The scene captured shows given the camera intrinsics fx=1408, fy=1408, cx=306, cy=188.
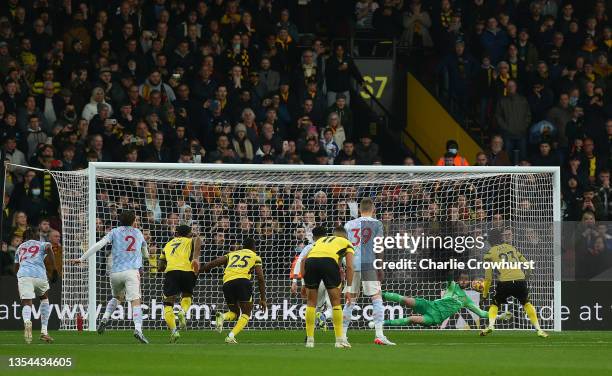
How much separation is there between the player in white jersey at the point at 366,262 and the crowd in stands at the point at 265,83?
18.8ft

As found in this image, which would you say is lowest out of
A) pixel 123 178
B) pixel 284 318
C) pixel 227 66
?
pixel 284 318

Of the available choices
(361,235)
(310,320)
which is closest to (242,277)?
(361,235)

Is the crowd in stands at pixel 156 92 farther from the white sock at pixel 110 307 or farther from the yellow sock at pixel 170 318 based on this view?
the yellow sock at pixel 170 318

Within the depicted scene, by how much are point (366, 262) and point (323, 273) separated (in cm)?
213

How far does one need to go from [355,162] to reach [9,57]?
21.8ft

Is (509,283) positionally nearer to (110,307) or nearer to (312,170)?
(312,170)

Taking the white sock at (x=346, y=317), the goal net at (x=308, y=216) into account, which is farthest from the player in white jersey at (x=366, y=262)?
the goal net at (x=308, y=216)

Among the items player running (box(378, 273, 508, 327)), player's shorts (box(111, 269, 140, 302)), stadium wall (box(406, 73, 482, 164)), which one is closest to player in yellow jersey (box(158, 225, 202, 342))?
player's shorts (box(111, 269, 140, 302))

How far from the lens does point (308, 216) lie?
79.9 feet

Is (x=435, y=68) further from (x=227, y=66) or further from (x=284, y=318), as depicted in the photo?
(x=284, y=318)

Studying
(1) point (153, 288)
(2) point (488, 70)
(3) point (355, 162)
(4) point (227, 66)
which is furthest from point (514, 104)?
(1) point (153, 288)

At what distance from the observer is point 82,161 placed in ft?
79.3

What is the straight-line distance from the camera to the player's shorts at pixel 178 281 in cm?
2078

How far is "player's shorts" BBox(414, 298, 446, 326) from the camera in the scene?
2231 centimetres
